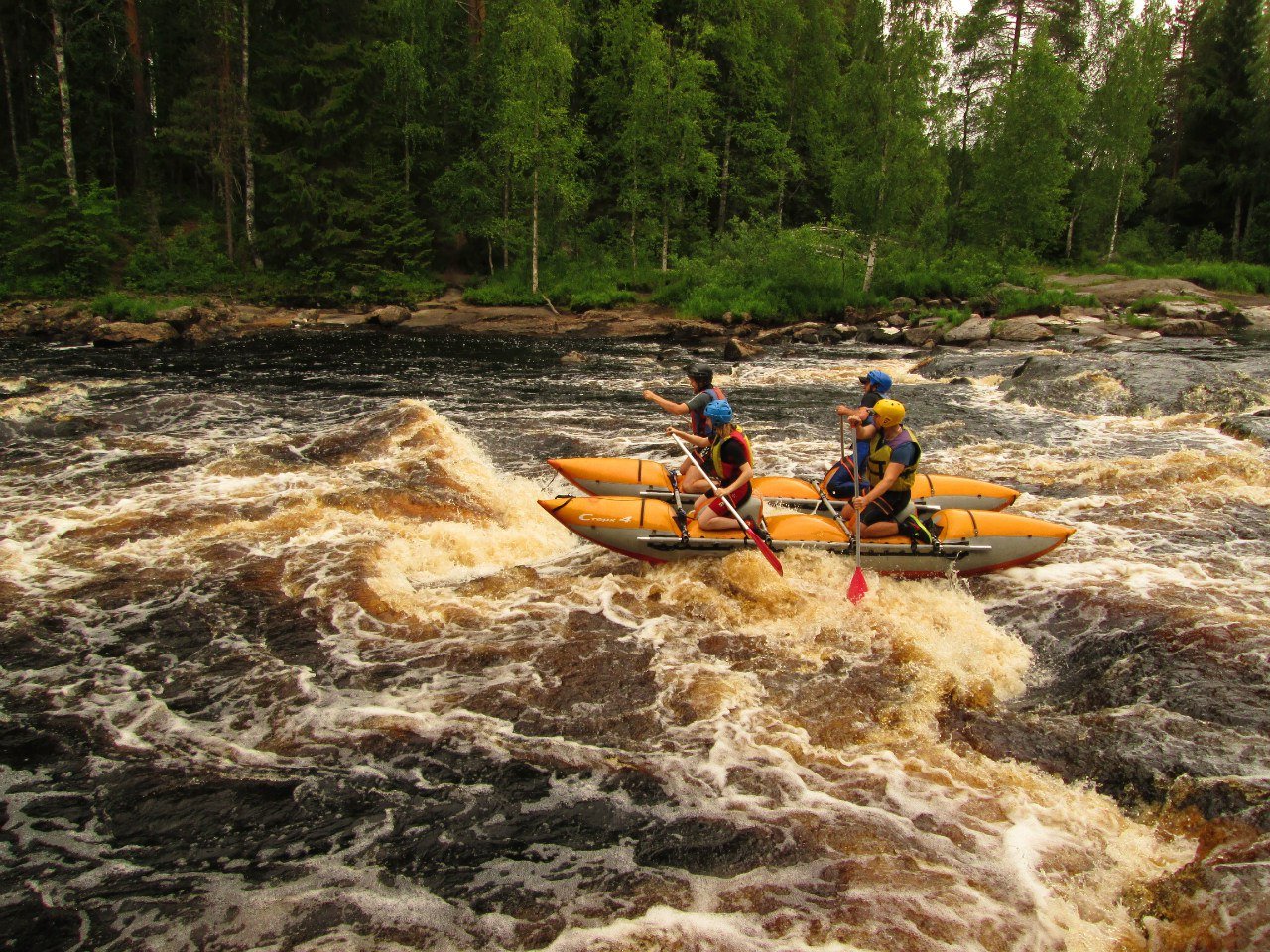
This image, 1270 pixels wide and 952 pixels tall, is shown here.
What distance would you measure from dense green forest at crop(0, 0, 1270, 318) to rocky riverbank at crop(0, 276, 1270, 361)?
3.67 ft

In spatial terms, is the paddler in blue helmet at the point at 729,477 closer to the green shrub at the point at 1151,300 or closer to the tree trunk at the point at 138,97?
the green shrub at the point at 1151,300

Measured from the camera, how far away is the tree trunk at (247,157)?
23.1 m

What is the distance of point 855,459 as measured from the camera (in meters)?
6.78

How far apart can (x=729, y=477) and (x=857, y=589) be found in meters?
1.46

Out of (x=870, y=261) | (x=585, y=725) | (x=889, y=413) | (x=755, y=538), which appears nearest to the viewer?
(x=585, y=725)

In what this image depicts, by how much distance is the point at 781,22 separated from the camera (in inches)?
1134

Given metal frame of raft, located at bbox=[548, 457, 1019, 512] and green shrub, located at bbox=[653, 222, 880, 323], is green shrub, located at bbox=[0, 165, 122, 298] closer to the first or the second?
green shrub, located at bbox=[653, 222, 880, 323]

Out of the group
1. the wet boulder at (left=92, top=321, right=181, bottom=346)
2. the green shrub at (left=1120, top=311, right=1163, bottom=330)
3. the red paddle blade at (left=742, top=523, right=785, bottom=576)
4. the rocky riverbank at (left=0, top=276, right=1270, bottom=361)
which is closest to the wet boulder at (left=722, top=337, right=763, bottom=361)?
the rocky riverbank at (left=0, top=276, right=1270, bottom=361)

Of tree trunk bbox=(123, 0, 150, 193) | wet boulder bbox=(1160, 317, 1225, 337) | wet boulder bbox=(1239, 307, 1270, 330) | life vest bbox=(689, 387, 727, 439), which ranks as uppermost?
tree trunk bbox=(123, 0, 150, 193)

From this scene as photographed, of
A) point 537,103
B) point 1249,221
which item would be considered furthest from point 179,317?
point 1249,221

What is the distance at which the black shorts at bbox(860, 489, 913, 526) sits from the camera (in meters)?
6.46

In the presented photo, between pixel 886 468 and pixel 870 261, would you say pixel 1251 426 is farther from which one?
pixel 870 261

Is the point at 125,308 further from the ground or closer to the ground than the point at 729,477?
further from the ground

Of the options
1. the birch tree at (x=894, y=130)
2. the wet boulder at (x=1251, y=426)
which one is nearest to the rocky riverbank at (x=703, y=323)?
the birch tree at (x=894, y=130)
